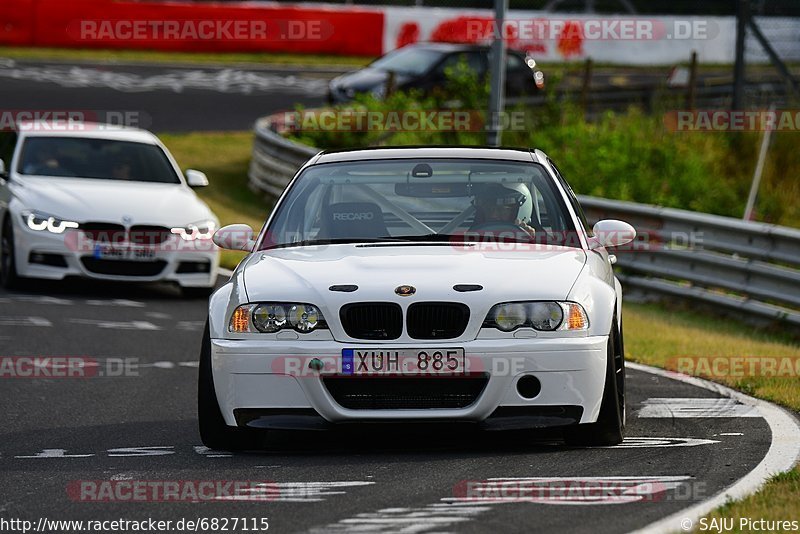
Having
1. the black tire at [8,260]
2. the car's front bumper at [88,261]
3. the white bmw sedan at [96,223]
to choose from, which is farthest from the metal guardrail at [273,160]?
the black tire at [8,260]

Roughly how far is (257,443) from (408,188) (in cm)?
167

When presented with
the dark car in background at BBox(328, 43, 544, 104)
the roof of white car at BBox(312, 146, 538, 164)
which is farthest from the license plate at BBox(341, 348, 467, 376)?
the dark car in background at BBox(328, 43, 544, 104)

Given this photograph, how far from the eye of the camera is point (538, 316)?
22.9 ft

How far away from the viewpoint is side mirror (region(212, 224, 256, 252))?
8.31 m

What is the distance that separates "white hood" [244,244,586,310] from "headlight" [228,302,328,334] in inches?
1.5

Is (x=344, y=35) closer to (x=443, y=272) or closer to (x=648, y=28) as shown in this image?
(x=648, y=28)

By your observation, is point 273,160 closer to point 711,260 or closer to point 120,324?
point 711,260

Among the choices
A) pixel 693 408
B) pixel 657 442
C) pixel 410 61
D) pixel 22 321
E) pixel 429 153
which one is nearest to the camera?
pixel 657 442

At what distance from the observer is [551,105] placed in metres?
24.8

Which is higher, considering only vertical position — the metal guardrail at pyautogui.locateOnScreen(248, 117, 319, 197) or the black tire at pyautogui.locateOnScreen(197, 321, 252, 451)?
the black tire at pyautogui.locateOnScreen(197, 321, 252, 451)

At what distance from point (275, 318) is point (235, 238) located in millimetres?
1327

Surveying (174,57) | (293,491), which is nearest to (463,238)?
(293,491)

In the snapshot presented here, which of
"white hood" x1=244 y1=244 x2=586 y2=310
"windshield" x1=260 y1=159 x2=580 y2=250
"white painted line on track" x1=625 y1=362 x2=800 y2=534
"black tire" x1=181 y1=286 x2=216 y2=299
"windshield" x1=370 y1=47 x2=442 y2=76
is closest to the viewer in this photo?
"white painted line on track" x1=625 y1=362 x2=800 y2=534

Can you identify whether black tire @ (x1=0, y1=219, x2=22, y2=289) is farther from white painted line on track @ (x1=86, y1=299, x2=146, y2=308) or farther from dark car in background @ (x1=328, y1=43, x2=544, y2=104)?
dark car in background @ (x1=328, y1=43, x2=544, y2=104)
